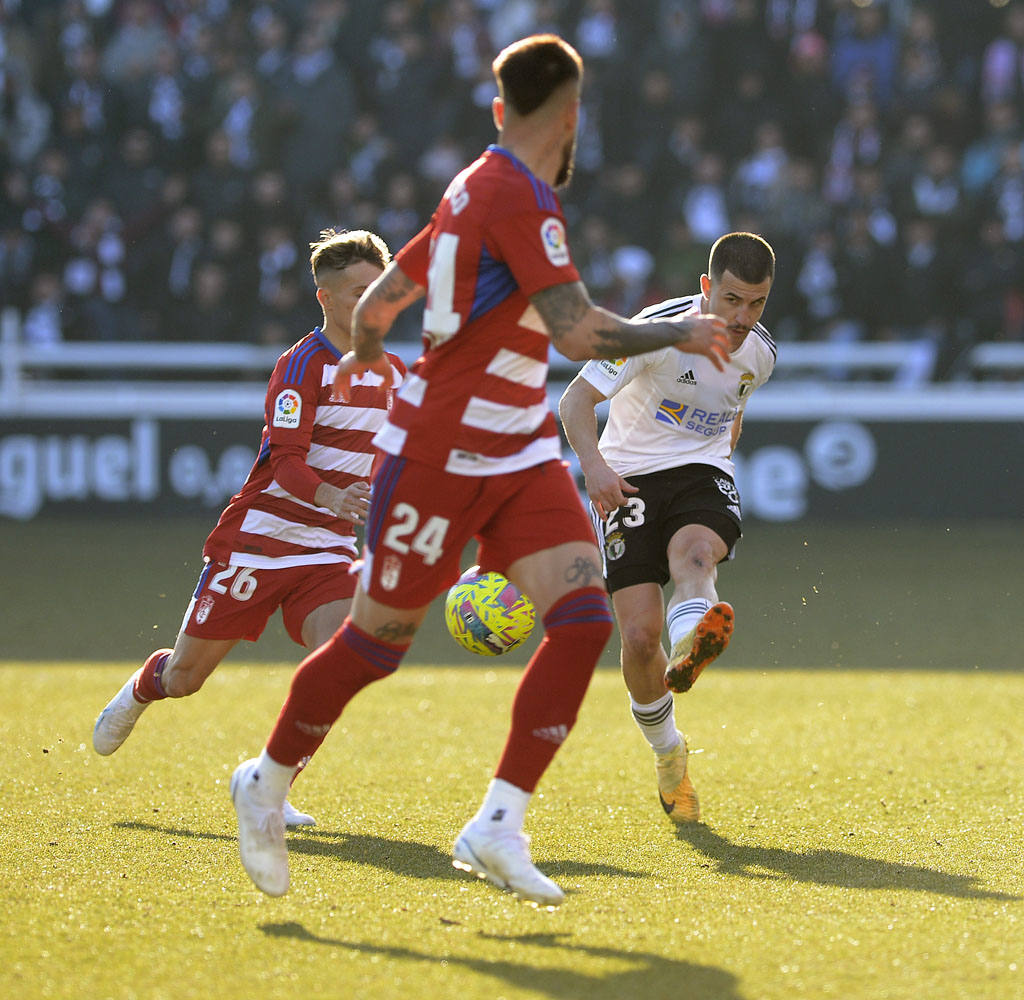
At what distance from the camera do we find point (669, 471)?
17.0 ft

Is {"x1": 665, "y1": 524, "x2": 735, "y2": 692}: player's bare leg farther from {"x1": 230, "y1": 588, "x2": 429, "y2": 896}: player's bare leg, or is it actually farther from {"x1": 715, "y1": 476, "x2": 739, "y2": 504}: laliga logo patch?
{"x1": 230, "y1": 588, "x2": 429, "y2": 896}: player's bare leg

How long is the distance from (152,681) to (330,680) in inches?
68.0

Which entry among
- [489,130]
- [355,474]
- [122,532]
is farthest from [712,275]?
[489,130]

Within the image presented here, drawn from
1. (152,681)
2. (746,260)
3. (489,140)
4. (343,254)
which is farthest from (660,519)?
(489,140)

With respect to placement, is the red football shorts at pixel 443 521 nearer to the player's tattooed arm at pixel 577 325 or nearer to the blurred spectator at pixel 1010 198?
the player's tattooed arm at pixel 577 325

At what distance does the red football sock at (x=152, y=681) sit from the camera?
16.8 ft

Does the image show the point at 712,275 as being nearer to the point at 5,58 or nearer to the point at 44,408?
the point at 44,408

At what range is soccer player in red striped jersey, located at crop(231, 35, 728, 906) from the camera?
11.3 ft

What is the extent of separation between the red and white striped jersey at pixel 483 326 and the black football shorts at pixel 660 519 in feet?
4.65

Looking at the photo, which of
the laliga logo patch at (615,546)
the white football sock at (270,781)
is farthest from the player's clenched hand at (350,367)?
the laliga logo patch at (615,546)

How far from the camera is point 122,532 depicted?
1225 centimetres

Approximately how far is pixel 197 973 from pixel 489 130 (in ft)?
39.9

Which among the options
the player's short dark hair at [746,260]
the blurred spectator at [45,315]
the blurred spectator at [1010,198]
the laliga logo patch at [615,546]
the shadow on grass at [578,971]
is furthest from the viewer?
the blurred spectator at [45,315]

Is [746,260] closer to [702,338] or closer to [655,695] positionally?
[702,338]
